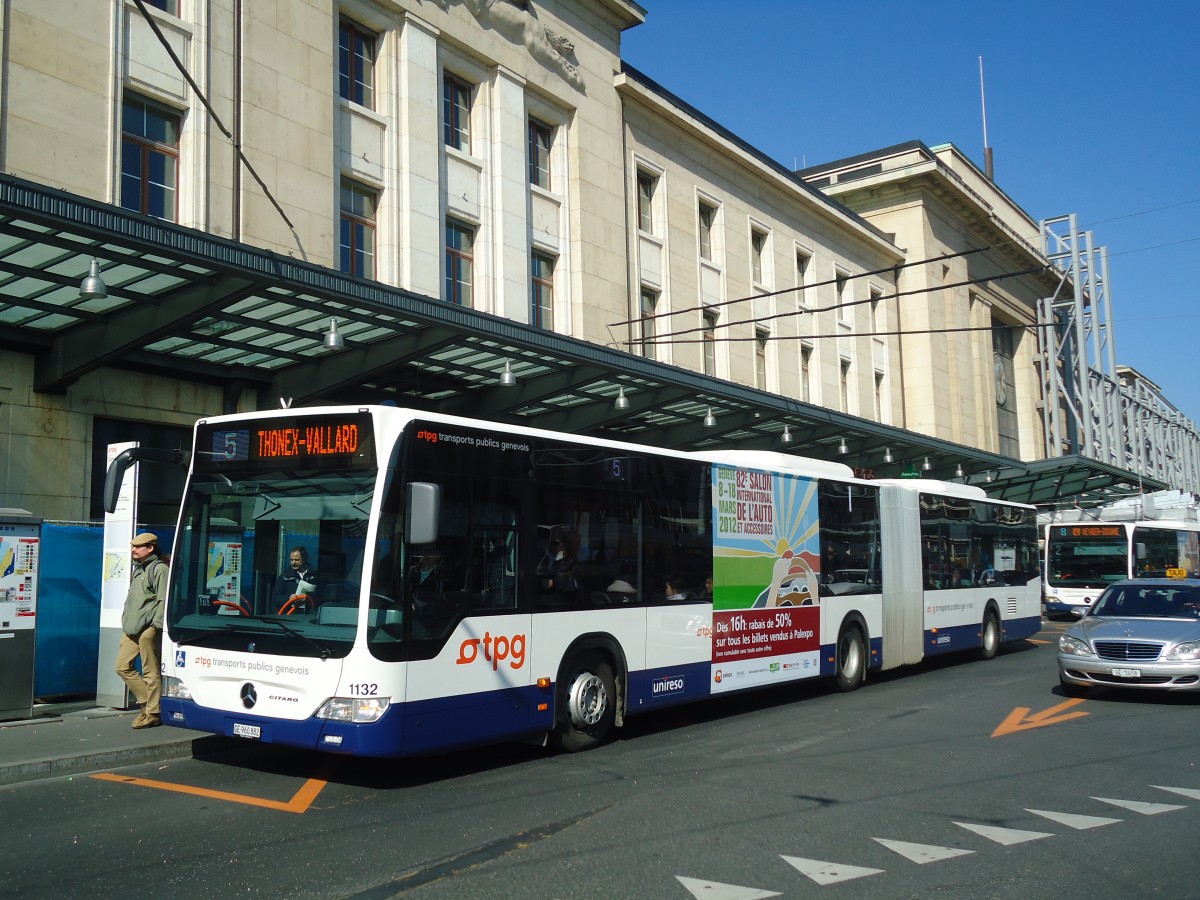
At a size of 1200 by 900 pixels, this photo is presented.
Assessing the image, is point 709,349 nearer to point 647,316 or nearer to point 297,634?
point 647,316

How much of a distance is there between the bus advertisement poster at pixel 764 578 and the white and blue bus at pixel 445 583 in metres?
0.04

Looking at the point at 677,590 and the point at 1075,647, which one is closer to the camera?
the point at 677,590

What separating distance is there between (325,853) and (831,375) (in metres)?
32.4

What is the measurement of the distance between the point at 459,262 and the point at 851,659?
11.2m

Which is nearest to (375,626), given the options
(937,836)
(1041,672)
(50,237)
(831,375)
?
(937,836)

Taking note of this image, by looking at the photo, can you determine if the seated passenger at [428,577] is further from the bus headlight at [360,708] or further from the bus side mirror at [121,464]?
the bus side mirror at [121,464]

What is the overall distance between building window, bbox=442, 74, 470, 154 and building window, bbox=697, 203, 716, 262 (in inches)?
390

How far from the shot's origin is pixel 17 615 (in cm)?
1105

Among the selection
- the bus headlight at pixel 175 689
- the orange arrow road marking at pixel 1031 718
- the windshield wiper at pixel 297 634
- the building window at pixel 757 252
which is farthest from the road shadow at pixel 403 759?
the building window at pixel 757 252

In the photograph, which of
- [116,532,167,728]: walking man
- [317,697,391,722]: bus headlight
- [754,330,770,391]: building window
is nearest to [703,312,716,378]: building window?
[754,330,770,391]: building window

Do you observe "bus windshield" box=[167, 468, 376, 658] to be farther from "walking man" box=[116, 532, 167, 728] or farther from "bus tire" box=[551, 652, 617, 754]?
"bus tire" box=[551, 652, 617, 754]

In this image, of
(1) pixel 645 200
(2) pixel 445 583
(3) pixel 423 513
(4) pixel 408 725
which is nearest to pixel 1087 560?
(1) pixel 645 200

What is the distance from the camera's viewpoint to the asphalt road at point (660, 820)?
5832 mm

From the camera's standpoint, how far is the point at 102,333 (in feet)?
46.6
